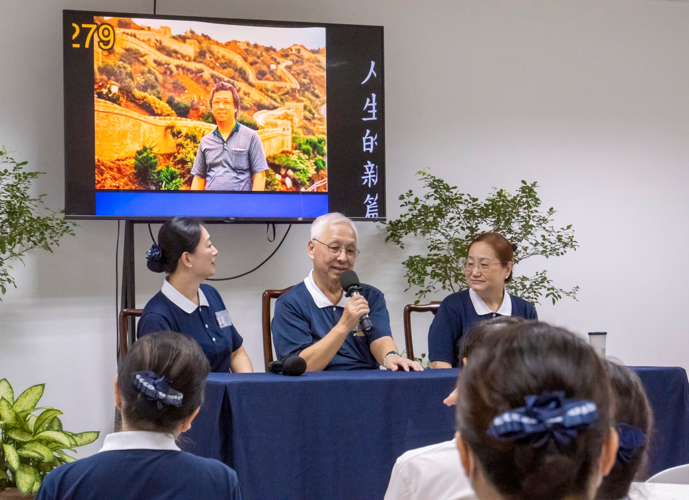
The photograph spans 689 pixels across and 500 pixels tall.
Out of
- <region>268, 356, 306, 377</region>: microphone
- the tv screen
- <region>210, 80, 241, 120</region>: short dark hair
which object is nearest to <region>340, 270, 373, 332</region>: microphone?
<region>268, 356, 306, 377</region>: microphone

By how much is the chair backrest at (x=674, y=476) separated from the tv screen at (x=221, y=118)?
2384 millimetres

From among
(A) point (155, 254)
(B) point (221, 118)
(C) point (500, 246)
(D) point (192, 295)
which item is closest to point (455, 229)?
(C) point (500, 246)

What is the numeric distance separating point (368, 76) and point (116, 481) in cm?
282

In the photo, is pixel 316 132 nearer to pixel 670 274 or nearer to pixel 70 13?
pixel 70 13

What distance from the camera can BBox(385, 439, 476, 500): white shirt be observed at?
1166 mm

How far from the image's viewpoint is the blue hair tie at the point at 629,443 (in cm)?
80

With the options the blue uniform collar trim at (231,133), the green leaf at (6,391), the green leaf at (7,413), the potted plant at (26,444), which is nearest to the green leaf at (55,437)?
the potted plant at (26,444)

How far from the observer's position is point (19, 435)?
2488 mm

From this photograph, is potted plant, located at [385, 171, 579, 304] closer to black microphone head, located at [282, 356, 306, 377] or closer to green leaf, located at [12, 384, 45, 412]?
black microphone head, located at [282, 356, 306, 377]

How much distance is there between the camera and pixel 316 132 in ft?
11.7

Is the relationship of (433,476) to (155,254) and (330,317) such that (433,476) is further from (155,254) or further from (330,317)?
(155,254)

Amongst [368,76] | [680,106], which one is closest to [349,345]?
[368,76]

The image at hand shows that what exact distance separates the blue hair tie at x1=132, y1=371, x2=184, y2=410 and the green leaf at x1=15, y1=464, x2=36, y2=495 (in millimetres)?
1514

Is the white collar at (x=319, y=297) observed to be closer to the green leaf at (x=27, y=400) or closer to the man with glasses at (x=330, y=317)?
the man with glasses at (x=330, y=317)
